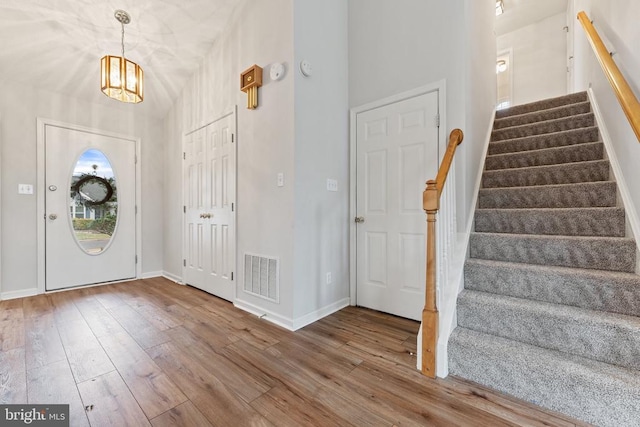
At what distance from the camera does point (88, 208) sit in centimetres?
349

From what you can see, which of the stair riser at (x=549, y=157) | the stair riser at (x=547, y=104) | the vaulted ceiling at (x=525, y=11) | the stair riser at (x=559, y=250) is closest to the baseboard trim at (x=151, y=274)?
the stair riser at (x=559, y=250)

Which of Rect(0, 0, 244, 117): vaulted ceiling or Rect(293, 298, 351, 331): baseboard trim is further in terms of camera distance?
Rect(0, 0, 244, 117): vaulted ceiling

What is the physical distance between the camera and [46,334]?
212 cm

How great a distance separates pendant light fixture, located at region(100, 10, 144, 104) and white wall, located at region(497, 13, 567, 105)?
592 cm

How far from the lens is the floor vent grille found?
2.37 meters

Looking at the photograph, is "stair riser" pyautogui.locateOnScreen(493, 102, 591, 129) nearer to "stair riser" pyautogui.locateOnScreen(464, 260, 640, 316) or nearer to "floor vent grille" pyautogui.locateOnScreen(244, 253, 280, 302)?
"stair riser" pyautogui.locateOnScreen(464, 260, 640, 316)

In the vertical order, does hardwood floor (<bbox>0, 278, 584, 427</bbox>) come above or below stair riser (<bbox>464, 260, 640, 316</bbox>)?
below

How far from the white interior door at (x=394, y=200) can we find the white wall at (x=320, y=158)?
0.19m

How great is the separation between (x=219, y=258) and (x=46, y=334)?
144 centimetres

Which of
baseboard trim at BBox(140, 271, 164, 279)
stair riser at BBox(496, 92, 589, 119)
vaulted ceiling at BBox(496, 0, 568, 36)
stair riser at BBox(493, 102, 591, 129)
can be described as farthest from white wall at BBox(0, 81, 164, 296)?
vaulted ceiling at BBox(496, 0, 568, 36)

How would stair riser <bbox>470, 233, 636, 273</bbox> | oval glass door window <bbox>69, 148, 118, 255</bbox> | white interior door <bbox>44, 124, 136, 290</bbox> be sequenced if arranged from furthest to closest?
1. oval glass door window <bbox>69, 148, 118, 255</bbox>
2. white interior door <bbox>44, 124, 136, 290</bbox>
3. stair riser <bbox>470, 233, 636, 273</bbox>

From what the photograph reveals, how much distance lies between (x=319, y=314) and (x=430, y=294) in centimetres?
114

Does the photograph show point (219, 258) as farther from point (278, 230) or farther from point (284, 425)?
point (284, 425)

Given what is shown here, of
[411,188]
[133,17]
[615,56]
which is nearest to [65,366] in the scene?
[411,188]
